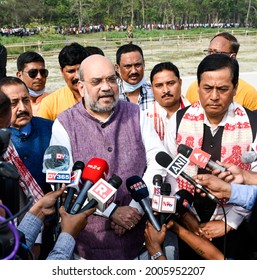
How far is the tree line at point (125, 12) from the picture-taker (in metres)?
46.0

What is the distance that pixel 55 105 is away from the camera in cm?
356

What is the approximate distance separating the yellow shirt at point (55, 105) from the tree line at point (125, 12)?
42.9m

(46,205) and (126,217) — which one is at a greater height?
(46,205)

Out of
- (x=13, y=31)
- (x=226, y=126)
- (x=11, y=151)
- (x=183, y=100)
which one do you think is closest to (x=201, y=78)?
(x=226, y=126)

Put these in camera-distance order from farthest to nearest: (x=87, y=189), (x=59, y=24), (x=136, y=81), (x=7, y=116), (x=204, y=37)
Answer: (x=59, y=24) → (x=204, y=37) → (x=136, y=81) → (x=7, y=116) → (x=87, y=189)

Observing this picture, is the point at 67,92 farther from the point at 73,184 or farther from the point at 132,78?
the point at 73,184

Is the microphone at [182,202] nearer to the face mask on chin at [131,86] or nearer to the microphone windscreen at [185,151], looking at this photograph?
the microphone windscreen at [185,151]

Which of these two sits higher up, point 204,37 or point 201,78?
point 201,78

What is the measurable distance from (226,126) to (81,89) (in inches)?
35.6

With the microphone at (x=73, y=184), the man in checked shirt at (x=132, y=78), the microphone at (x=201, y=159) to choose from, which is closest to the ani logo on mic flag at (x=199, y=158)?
the microphone at (x=201, y=159)

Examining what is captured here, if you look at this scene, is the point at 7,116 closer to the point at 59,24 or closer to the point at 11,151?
the point at 11,151

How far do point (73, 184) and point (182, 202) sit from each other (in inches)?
26.4

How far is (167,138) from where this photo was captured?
8.39 ft

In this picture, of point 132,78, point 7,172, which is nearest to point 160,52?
point 132,78
